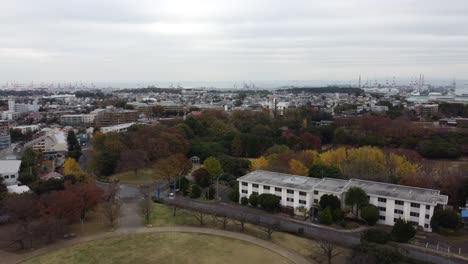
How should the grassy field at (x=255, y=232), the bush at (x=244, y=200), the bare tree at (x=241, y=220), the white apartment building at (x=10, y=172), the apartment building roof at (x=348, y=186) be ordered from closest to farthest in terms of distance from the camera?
the grassy field at (x=255, y=232), the bare tree at (x=241, y=220), the apartment building roof at (x=348, y=186), the bush at (x=244, y=200), the white apartment building at (x=10, y=172)

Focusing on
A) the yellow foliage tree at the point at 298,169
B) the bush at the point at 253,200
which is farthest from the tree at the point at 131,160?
the yellow foliage tree at the point at 298,169

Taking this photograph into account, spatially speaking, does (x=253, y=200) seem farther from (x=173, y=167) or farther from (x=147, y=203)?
(x=173, y=167)

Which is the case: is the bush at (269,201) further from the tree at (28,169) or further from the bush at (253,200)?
the tree at (28,169)

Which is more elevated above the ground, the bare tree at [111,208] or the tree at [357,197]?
the tree at [357,197]

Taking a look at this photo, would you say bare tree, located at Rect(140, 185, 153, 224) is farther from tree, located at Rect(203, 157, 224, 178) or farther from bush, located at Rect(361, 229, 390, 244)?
bush, located at Rect(361, 229, 390, 244)

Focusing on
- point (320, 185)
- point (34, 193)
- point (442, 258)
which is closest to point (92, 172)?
point (34, 193)

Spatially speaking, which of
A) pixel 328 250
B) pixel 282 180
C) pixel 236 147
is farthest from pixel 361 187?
pixel 236 147

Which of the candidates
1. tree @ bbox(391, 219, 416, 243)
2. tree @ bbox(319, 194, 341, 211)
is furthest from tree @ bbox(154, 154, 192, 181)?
tree @ bbox(391, 219, 416, 243)

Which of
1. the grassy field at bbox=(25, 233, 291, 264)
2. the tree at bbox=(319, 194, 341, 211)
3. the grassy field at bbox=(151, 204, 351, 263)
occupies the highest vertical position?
the tree at bbox=(319, 194, 341, 211)
